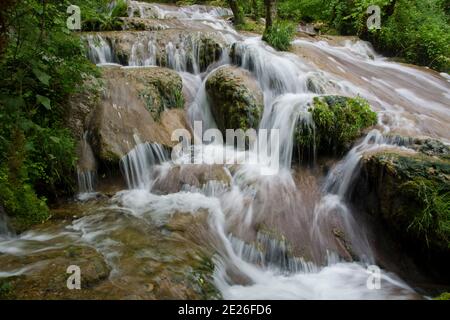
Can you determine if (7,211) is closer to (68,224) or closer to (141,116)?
(68,224)

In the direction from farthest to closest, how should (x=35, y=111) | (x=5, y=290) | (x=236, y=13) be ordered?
(x=236, y=13) < (x=35, y=111) < (x=5, y=290)

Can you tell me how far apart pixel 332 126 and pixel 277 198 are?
164cm

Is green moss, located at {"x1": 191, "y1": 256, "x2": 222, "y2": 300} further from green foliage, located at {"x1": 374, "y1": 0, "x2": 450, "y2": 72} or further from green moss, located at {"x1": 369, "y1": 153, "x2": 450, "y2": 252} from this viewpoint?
green foliage, located at {"x1": 374, "y1": 0, "x2": 450, "y2": 72}

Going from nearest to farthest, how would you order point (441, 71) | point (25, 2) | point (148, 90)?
1. point (25, 2)
2. point (148, 90)
3. point (441, 71)

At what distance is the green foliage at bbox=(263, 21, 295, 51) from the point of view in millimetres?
9258

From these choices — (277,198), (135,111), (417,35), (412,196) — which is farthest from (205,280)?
(417,35)

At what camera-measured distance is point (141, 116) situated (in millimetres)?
6672

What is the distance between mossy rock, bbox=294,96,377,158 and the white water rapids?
0.18 meters

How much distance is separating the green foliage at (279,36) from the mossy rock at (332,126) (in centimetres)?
349

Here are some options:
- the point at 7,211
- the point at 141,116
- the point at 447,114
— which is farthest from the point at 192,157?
the point at 447,114

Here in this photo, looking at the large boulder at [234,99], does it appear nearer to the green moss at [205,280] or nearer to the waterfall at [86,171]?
the waterfall at [86,171]

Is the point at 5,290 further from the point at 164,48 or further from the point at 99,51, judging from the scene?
the point at 164,48

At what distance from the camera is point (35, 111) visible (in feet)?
16.8

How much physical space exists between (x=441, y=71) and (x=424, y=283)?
31.2 ft
